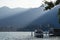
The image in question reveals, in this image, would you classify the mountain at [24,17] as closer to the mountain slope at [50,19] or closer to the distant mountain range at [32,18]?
the distant mountain range at [32,18]

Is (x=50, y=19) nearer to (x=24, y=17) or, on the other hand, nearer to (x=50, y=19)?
(x=50, y=19)

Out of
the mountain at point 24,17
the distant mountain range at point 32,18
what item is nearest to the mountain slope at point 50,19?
the distant mountain range at point 32,18

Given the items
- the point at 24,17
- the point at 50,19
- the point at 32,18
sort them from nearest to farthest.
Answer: the point at 32,18, the point at 50,19, the point at 24,17

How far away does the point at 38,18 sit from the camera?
12531 millimetres

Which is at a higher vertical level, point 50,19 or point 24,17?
point 24,17

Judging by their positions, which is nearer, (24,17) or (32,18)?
(32,18)

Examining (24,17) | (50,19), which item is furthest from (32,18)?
(50,19)

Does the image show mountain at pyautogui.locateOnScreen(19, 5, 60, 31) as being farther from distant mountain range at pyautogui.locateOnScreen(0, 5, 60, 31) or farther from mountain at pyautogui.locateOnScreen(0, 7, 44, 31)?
mountain at pyautogui.locateOnScreen(0, 7, 44, 31)

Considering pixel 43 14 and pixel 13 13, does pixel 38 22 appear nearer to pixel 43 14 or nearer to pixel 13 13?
pixel 43 14

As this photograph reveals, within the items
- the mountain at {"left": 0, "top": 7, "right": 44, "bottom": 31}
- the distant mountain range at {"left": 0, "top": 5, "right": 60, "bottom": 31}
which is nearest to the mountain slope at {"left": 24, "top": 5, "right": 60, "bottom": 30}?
the distant mountain range at {"left": 0, "top": 5, "right": 60, "bottom": 31}

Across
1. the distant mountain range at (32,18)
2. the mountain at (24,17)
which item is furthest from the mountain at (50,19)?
the mountain at (24,17)

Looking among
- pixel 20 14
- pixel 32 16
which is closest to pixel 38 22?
pixel 32 16

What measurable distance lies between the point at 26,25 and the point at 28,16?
82cm

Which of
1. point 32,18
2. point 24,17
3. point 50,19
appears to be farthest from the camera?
point 24,17
